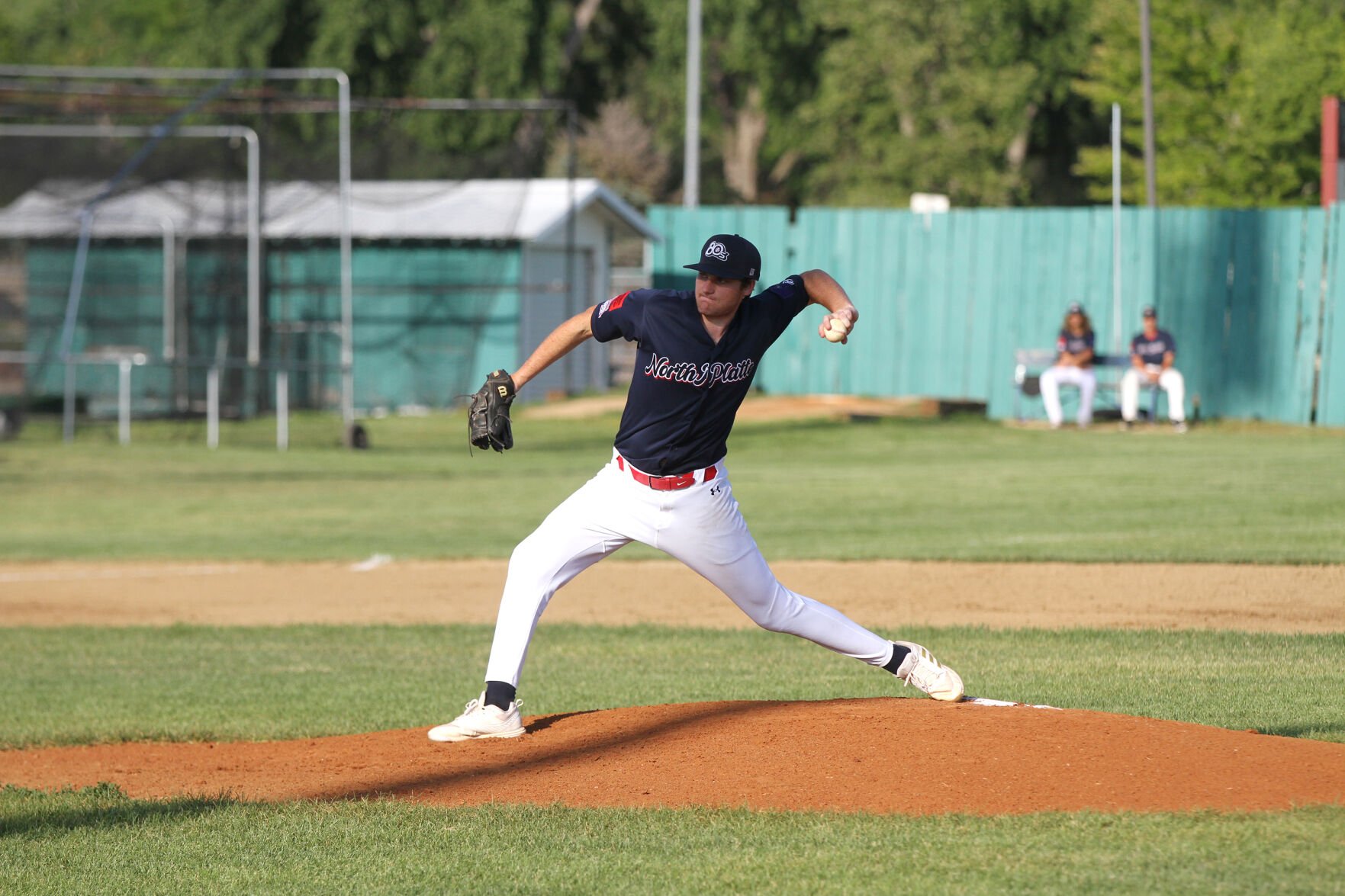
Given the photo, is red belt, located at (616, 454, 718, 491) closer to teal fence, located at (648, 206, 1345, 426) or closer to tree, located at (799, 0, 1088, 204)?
teal fence, located at (648, 206, 1345, 426)

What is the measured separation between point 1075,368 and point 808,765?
17971mm

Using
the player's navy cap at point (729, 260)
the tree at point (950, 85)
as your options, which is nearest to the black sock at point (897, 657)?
the player's navy cap at point (729, 260)

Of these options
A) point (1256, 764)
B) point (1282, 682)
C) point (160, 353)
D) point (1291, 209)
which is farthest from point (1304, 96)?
point (1256, 764)

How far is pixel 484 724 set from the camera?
21.7 feet

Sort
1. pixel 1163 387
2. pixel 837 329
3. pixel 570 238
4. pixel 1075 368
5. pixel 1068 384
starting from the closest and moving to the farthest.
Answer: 1. pixel 837 329
2. pixel 1163 387
3. pixel 1075 368
4. pixel 1068 384
5. pixel 570 238

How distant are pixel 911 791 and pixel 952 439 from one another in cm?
1733

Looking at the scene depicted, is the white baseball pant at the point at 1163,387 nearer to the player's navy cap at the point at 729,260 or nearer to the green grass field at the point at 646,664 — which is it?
the green grass field at the point at 646,664

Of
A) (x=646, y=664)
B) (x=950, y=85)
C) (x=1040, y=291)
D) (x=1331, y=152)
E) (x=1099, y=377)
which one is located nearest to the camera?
(x=646, y=664)

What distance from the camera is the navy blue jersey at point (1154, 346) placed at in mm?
22422

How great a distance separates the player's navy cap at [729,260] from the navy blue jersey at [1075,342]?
1766cm

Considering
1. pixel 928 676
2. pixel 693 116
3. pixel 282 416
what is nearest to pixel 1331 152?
pixel 693 116

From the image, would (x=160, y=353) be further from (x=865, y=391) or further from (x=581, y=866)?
(x=581, y=866)

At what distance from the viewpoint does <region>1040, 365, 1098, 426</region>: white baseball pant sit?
22688 millimetres

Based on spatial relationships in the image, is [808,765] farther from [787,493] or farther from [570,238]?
[570,238]
